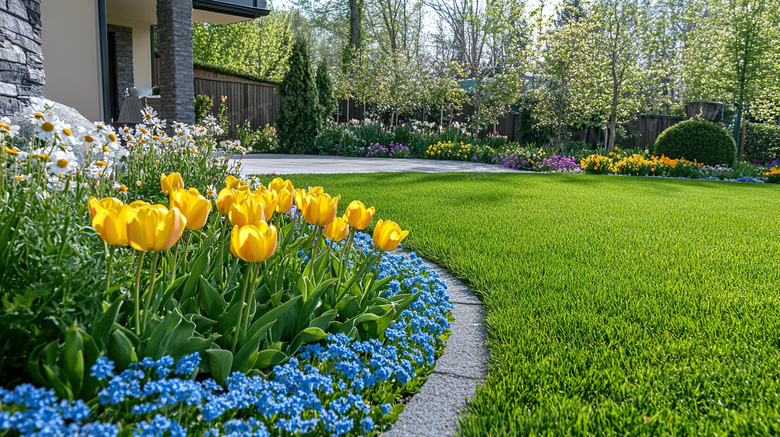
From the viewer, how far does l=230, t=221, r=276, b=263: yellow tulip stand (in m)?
1.31

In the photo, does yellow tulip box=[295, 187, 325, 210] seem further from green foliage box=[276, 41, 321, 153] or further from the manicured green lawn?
green foliage box=[276, 41, 321, 153]

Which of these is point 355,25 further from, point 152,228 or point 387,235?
point 152,228

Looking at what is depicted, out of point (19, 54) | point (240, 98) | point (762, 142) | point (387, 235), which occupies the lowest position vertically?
point (387, 235)

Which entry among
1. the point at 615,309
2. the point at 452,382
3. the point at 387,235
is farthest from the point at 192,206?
the point at 615,309

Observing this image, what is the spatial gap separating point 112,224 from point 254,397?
0.58 m

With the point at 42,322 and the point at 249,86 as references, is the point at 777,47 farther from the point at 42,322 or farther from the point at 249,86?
the point at 42,322

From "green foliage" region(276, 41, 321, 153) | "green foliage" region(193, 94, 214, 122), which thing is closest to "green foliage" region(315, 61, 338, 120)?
"green foliage" region(276, 41, 321, 153)

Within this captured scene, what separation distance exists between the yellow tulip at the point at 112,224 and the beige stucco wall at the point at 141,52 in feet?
44.0

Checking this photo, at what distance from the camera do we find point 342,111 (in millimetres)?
21703

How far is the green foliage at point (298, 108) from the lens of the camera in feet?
42.0

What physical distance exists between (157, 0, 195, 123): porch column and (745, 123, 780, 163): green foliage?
49.7ft

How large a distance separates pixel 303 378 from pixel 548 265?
229 cm

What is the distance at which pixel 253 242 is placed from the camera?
1.32 meters

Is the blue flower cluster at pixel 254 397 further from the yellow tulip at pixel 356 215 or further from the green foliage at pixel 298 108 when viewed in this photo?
the green foliage at pixel 298 108
